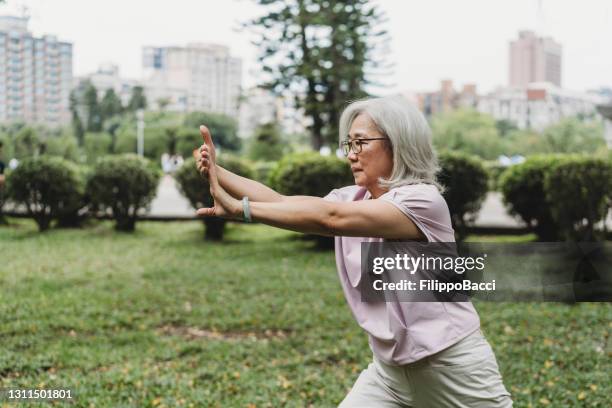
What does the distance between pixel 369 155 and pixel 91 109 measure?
180 ft

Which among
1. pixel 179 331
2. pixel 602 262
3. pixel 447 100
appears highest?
pixel 447 100

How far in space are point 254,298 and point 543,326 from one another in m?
2.94

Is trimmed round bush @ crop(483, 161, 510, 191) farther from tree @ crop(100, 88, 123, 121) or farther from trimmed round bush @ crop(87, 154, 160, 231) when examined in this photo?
tree @ crop(100, 88, 123, 121)

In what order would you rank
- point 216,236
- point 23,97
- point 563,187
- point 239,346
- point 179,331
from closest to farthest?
point 239,346
point 179,331
point 563,187
point 216,236
point 23,97

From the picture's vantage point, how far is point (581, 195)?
8.70 meters

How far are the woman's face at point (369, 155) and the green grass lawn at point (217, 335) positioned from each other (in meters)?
2.55

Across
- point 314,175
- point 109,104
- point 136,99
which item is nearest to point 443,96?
point 136,99

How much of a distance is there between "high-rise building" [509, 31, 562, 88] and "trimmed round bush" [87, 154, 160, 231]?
131 metres

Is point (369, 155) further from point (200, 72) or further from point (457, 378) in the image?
point (200, 72)

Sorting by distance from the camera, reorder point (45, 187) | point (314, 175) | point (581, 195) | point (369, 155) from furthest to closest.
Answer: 1. point (45, 187)
2. point (314, 175)
3. point (581, 195)
4. point (369, 155)

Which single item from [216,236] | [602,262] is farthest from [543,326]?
[216,236]

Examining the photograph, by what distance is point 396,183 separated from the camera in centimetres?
196

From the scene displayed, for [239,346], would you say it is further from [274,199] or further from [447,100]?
[447,100]

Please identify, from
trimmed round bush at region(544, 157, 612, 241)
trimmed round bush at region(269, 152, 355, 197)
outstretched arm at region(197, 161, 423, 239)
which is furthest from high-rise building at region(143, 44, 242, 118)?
outstretched arm at region(197, 161, 423, 239)
